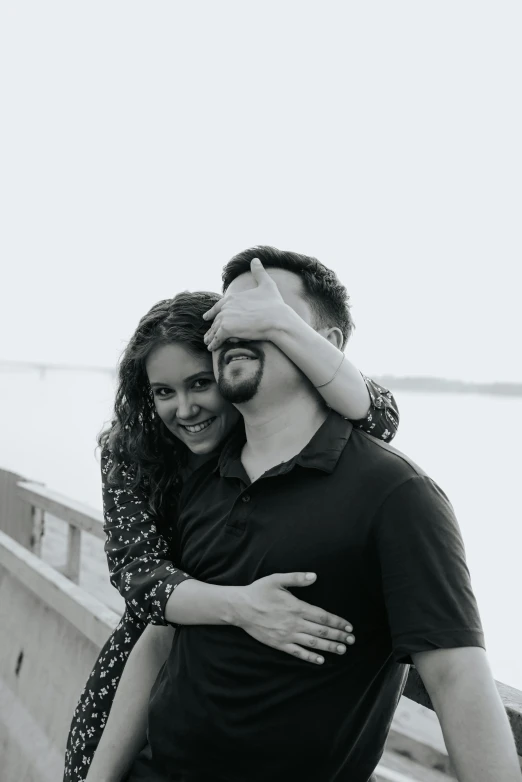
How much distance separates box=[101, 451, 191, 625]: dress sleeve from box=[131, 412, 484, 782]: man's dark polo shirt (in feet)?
0.37

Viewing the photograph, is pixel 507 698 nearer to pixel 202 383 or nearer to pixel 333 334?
pixel 333 334

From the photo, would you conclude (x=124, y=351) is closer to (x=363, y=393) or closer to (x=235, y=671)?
(x=363, y=393)

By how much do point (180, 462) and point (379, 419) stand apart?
0.57 metres

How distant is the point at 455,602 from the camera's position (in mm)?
1142

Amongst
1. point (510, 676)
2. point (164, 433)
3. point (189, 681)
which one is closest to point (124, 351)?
point (164, 433)

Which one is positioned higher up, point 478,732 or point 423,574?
point 423,574

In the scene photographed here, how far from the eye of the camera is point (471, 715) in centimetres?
108

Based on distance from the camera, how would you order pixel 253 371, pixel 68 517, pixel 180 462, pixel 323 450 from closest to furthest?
1. pixel 323 450
2. pixel 253 371
3. pixel 180 462
4. pixel 68 517

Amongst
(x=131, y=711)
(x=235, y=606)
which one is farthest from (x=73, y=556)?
(x=235, y=606)

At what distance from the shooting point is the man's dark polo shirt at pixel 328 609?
3.84ft

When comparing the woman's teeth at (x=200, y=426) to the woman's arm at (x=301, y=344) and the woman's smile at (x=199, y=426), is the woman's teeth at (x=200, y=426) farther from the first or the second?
the woman's arm at (x=301, y=344)

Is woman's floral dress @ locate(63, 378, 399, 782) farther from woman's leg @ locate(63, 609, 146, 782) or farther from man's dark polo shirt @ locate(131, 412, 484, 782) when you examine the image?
man's dark polo shirt @ locate(131, 412, 484, 782)

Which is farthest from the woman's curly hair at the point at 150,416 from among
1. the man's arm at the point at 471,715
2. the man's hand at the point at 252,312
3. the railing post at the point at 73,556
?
the railing post at the point at 73,556

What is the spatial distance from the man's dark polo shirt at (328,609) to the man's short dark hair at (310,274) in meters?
0.29
